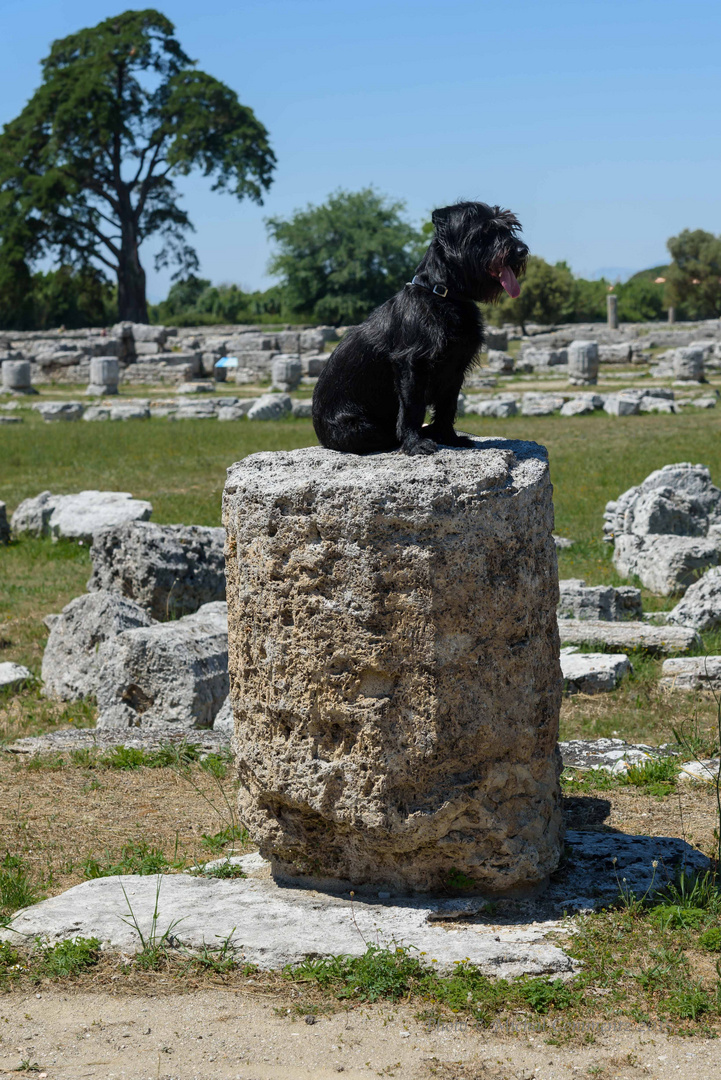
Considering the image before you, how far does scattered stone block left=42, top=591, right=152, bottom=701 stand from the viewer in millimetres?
7676

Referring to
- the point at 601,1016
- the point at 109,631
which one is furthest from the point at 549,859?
the point at 109,631

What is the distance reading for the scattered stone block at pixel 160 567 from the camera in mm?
8914

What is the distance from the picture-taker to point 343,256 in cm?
4531

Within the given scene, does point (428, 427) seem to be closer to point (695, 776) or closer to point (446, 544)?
point (446, 544)

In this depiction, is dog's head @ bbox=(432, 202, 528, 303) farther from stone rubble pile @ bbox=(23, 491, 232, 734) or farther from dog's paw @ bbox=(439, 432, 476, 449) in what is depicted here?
stone rubble pile @ bbox=(23, 491, 232, 734)

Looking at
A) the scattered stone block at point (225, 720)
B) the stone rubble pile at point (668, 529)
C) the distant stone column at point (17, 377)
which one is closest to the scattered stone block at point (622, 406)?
the stone rubble pile at point (668, 529)

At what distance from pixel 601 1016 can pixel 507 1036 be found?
1.01ft

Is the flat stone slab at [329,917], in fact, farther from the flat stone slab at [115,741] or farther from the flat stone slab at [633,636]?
the flat stone slab at [633,636]

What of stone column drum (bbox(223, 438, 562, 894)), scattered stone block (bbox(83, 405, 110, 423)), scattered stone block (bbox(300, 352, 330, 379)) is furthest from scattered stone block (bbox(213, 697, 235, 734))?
scattered stone block (bbox(300, 352, 330, 379))

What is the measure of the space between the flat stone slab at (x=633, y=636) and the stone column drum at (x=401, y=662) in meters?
4.08

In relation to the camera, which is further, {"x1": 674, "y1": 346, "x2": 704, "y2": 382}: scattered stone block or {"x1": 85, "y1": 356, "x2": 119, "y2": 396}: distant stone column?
{"x1": 85, "y1": 356, "x2": 119, "y2": 396}: distant stone column

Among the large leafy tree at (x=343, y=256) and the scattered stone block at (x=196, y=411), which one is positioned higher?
the large leafy tree at (x=343, y=256)

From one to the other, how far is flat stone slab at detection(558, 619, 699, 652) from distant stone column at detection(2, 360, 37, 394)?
2525cm

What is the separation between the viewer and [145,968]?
3.74 m
